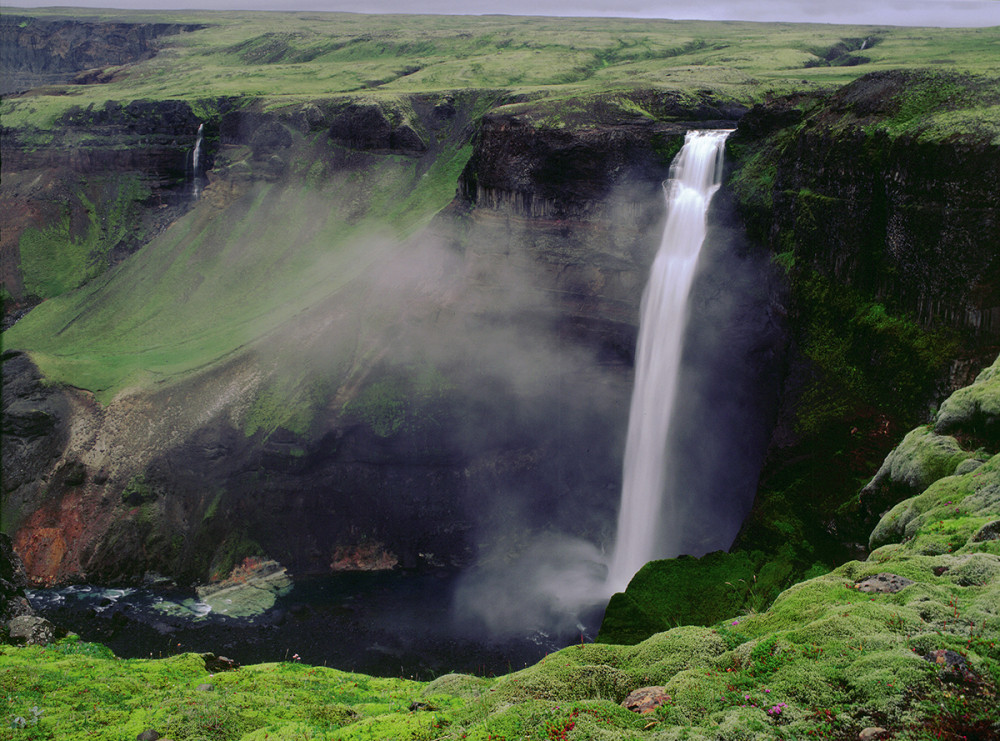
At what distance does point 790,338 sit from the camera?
122ft

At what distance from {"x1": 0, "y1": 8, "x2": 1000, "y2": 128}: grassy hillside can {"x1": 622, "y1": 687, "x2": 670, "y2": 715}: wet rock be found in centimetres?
5211

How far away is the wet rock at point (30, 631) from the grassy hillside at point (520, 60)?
52466 millimetres

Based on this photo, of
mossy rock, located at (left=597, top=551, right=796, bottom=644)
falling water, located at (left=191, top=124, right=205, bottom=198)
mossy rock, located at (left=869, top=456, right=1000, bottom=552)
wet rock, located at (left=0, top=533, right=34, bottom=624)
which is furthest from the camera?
falling water, located at (left=191, top=124, right=205, bottom=198)

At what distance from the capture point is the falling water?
87000 mm

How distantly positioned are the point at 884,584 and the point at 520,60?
11569 centimetres

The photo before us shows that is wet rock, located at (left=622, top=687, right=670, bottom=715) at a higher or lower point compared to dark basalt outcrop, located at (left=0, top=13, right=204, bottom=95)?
lower

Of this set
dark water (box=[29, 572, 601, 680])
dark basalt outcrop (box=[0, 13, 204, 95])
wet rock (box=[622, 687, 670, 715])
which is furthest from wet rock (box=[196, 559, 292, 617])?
dark basalt outcrop (box=[0, 13, 204, 95])

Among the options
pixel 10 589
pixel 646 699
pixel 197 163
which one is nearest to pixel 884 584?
pixel 646 699

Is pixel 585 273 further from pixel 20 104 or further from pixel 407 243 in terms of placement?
pixel 20 104

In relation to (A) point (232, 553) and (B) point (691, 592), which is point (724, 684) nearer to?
(B) point (691, 592)

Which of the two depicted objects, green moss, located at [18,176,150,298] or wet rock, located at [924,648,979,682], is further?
green moss, located at [18,176,150,298]

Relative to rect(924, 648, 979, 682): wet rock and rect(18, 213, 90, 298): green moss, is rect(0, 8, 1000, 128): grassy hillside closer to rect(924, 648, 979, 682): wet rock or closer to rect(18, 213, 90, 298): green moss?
rect(18, 213, 90, 298): green moss

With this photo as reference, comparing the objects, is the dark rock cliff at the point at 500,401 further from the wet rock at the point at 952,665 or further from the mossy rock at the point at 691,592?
the wet rock at the point at 952,665

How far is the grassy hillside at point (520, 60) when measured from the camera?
81812 millimetres
